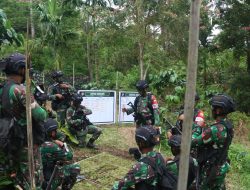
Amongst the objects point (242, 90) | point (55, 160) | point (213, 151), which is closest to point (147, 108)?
point (55, 160)

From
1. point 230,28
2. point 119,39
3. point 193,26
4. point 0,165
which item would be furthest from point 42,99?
point 119,39

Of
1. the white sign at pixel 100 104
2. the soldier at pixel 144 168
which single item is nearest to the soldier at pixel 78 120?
the white sign at pixel 100 104

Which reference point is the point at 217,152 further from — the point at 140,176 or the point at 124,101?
the point at 124,101

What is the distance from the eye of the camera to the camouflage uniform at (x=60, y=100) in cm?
856

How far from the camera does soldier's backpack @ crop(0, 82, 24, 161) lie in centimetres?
341

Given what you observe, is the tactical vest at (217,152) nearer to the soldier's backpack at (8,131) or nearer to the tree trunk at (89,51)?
the soldier's backpack at (8,131)

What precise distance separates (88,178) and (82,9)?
12.4 metres

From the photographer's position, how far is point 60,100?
8680 mm

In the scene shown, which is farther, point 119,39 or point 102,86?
point 102,86

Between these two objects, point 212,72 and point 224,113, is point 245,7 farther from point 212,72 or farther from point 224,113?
point 224,113

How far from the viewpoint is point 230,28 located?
13414 mm

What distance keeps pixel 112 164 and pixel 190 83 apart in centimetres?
611

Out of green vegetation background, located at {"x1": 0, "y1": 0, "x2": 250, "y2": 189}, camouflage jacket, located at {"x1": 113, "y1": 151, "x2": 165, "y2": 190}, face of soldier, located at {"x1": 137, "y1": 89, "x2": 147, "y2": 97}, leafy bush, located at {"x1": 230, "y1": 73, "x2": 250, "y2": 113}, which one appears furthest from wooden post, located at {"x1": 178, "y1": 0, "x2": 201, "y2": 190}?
leafy bush, located at {"x1": 230, "y1": 73, "x2": 250, "y2": 113}

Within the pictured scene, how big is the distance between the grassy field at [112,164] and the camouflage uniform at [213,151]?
95.6 inches
